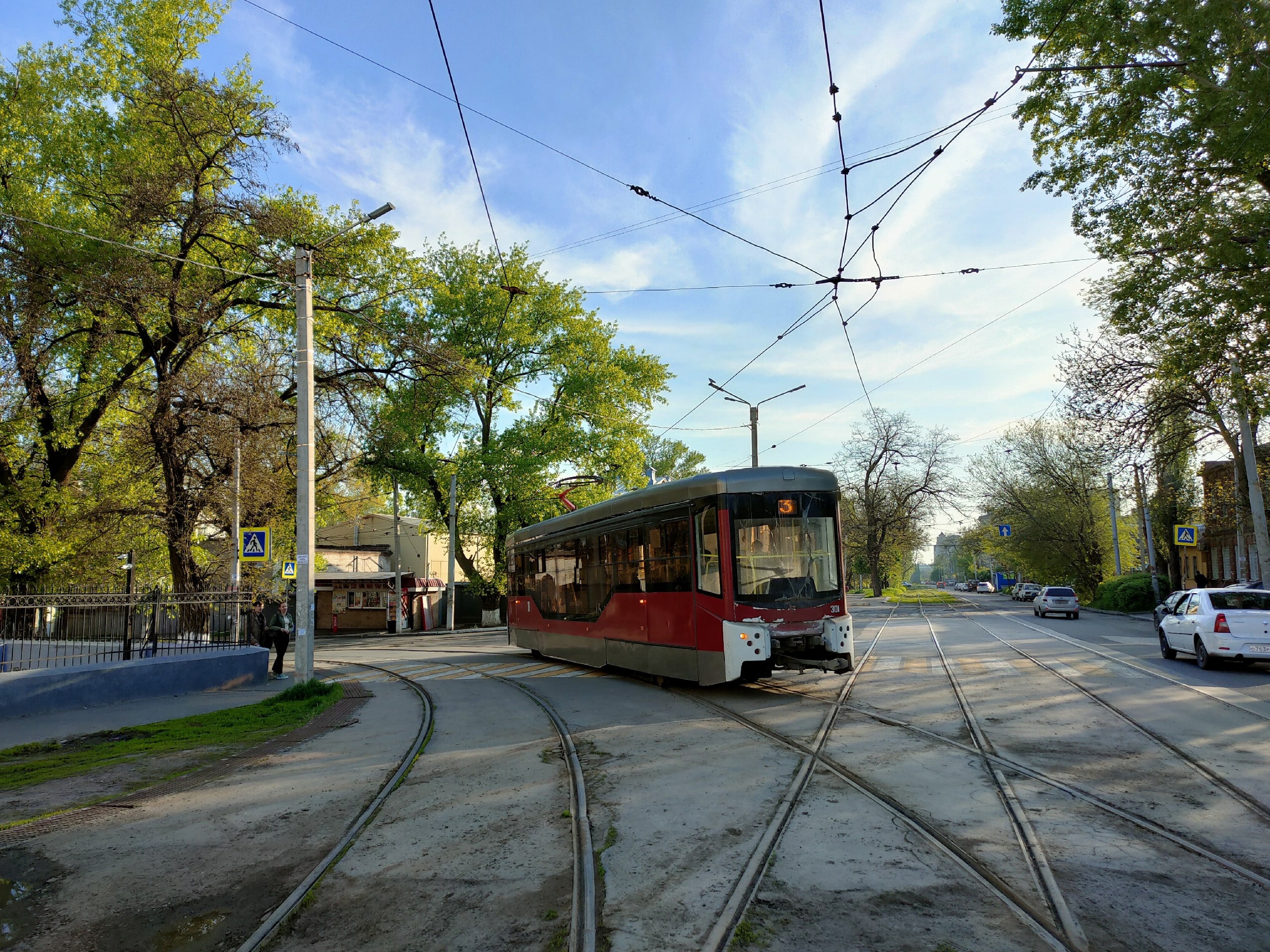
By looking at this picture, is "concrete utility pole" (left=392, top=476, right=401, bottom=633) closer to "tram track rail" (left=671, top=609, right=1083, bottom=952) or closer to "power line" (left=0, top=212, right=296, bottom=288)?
"power line" (left=0, top=212, right=296, bottom=288)

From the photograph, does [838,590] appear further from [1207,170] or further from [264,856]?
[1207,170]

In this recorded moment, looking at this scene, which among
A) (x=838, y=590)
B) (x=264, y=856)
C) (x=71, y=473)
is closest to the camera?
(x=264, y=856)

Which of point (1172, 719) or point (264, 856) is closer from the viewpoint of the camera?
point (264, 856)

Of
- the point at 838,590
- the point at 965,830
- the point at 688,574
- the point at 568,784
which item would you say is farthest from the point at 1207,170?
the point at 568,784

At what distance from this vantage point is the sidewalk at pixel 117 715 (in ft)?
35.4

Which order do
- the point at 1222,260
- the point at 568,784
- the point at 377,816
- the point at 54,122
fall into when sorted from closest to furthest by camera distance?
the point at 377,816 < the point at 568,784 < the point at 1222,260 < the point at 54,122

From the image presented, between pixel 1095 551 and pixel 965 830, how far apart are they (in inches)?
2106

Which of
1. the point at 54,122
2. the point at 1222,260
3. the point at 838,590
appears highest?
the point at 54,122

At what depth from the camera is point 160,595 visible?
15055 millimetres

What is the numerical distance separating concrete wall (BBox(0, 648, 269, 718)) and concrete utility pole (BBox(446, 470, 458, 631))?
726 inches

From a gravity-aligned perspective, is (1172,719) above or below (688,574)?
below

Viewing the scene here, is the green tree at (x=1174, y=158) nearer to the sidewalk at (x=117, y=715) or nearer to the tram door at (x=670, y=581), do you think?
the tram door at (x=670, y=581)

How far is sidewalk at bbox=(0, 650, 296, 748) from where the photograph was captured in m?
10.8

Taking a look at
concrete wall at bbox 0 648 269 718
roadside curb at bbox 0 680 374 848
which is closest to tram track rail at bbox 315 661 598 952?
roadside curb at bbox 0 680 374 848
